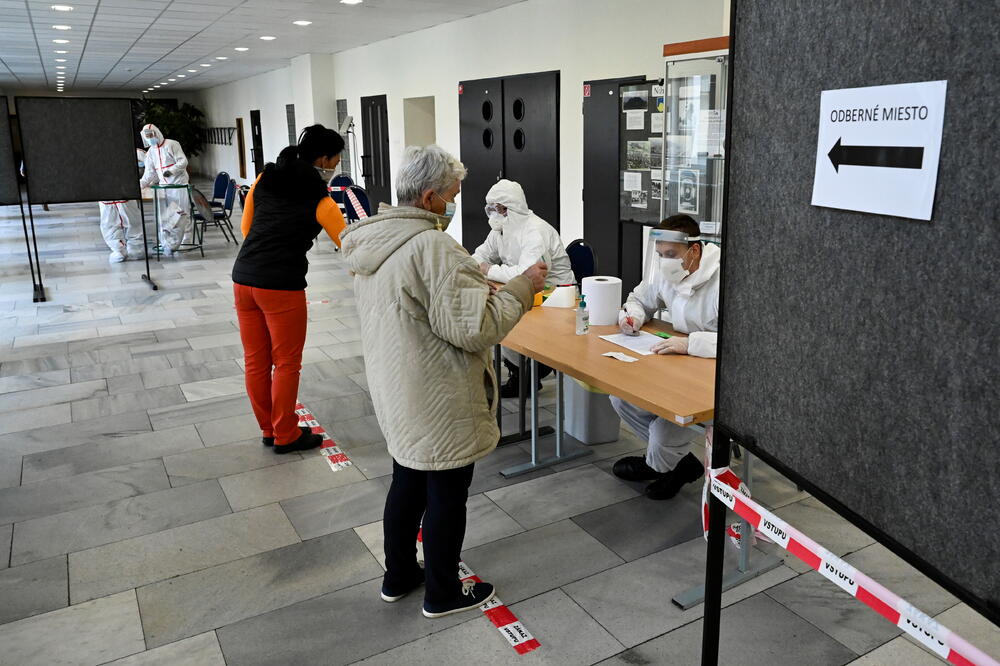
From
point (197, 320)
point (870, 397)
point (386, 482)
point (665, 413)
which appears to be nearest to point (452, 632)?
point (665, 413)

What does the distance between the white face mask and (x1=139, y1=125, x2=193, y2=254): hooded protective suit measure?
7821 mm

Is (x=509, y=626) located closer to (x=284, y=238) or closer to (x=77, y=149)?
(x=284, y=238)

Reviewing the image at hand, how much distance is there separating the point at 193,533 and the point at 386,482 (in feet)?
2.74

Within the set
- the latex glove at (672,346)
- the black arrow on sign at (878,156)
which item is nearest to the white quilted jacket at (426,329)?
the latex glove at (672,346)

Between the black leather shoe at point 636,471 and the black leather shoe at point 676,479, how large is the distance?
0.11m

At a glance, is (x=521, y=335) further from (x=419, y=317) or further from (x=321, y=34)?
(x=321, y=34)

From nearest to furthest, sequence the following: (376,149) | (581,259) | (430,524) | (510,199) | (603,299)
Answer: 1. (430,524)
2. (603,299)
3. (510,199)
4. (581,259)
5. (376,149)

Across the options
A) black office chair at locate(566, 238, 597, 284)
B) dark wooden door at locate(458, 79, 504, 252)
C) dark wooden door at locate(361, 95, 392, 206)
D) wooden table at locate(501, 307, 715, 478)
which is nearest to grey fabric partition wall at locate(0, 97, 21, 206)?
dark wooden door at locate(458, 79, 504, 252)

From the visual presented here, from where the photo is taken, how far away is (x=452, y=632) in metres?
2.43

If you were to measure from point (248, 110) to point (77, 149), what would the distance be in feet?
39.3

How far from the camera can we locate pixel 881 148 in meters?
0.94

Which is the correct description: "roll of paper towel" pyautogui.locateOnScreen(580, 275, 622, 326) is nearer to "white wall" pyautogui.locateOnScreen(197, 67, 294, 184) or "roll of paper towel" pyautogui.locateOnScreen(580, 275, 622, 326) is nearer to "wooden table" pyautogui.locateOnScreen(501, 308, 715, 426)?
"wooden table" pyautogui.locateOnScreen(501, 308, 715, 426)

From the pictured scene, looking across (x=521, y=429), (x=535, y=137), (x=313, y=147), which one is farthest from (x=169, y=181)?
(x=521, y=429)

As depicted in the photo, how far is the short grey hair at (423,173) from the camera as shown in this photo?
2.22 meters
